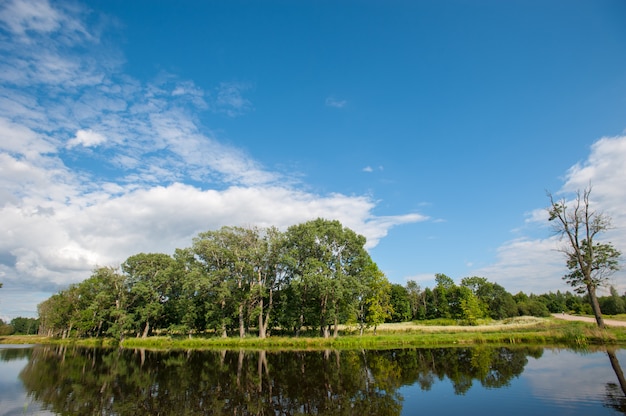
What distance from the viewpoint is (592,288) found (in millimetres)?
32188

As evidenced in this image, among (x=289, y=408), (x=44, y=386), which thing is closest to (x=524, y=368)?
(x=289, y=408)

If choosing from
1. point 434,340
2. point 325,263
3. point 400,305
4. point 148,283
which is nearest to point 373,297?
point 325,263

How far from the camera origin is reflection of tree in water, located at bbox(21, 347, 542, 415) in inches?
520

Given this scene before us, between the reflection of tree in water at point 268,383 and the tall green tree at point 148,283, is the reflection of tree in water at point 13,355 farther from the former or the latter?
the tall green tree at point 148,283

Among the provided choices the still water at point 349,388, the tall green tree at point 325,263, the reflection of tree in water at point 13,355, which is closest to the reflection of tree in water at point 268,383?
the still water at point 349,388

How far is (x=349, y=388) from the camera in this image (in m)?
15.7

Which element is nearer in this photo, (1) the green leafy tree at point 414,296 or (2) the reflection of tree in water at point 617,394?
(2) the reflection of tree in water at point 617,394

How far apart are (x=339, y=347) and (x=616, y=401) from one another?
27450 mm

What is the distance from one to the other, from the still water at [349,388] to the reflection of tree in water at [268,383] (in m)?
0.05

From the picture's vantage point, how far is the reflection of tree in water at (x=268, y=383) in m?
13.2

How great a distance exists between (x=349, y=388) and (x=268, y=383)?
16.2 feet

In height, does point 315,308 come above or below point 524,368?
above

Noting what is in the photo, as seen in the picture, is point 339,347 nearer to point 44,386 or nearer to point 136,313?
point 44,386

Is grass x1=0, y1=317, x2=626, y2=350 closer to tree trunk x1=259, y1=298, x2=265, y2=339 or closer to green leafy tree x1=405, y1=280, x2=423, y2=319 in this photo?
tree trunk x1=259, y1=298, x2=265, y2=339
